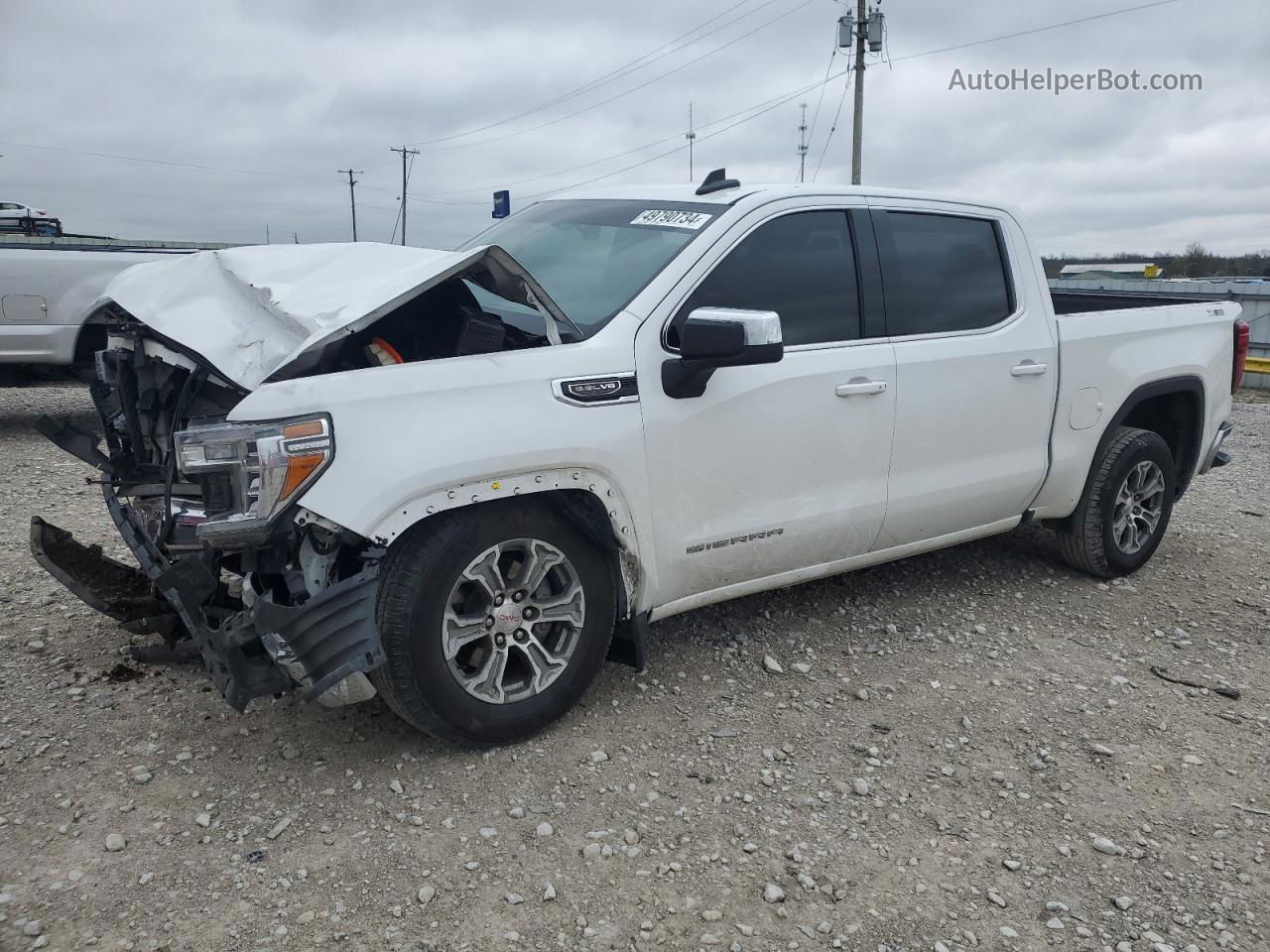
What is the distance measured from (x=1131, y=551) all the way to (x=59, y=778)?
4.99 metres

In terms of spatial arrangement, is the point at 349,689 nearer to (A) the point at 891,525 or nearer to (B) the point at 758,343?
(B) the point at 758,343

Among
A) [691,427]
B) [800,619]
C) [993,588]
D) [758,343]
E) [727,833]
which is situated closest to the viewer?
[727,833]

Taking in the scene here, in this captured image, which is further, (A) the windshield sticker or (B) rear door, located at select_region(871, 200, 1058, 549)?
(B) rear door, located at select_region(871, 200, 1058, 549)

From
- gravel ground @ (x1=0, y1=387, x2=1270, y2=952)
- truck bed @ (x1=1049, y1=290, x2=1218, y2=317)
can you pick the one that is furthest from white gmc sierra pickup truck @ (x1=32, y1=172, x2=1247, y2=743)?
truck bed @ (x1=1049, y1=290, x2=1218, y2=317)

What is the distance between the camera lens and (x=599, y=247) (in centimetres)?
403

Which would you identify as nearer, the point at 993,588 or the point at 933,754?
the point at 933,754

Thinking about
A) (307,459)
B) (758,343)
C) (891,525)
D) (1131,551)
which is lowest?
(1131,551)

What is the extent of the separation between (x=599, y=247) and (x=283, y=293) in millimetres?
A: 1221

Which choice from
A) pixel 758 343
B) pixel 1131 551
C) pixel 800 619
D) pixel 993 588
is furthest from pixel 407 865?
pixel 1131 551

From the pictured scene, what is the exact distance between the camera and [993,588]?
5.29 meters

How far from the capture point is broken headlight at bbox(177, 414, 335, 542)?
2.88 metres

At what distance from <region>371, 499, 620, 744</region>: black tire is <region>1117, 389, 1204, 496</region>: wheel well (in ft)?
11.6

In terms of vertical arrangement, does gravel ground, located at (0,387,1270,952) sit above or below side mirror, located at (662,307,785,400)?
below

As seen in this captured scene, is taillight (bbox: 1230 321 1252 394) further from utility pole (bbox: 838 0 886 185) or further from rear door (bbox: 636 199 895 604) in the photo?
utility pole (bbox: 838 0 886 185)
